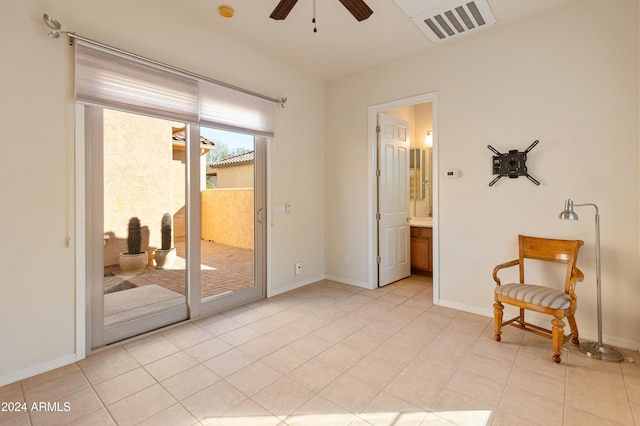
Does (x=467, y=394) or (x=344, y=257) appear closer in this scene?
(x=467, y=394)

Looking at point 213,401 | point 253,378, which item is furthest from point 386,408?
point 213,401

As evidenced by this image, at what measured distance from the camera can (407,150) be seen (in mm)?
4855

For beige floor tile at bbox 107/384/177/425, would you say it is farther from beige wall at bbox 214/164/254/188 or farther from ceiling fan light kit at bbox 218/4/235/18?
ceiling fan light kit at bbox 218/4/235/18

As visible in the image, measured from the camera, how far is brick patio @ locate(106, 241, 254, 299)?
9.74 ft

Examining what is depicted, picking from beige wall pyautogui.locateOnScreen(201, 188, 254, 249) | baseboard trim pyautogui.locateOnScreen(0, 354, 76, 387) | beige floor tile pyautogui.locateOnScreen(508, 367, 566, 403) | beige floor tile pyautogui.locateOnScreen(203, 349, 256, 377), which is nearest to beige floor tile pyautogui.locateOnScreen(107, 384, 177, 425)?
beige floor tile pyautogui.locateOnScreen(203, 349, 256, 377)

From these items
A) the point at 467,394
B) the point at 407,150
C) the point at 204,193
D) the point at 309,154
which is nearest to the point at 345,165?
the point at 309,154

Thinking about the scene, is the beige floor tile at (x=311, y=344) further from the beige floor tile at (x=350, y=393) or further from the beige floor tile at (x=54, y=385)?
the beige floor tile at (x=54, y=385)

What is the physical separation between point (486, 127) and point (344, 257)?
247 centimetres

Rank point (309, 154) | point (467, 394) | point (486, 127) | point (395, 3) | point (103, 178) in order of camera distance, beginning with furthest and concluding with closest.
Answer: point (309, 154) < point (486, 127) < point (395, 3) < point (103, 178) < point (467, 394)

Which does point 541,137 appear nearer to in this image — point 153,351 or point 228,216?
point 228,216

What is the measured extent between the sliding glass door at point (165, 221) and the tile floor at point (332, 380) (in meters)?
0.33

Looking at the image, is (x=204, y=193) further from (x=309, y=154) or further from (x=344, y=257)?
(x=344, y=257)

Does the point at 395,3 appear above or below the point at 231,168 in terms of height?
above

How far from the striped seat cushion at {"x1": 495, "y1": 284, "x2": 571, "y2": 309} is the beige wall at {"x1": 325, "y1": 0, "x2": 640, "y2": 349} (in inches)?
21.4
